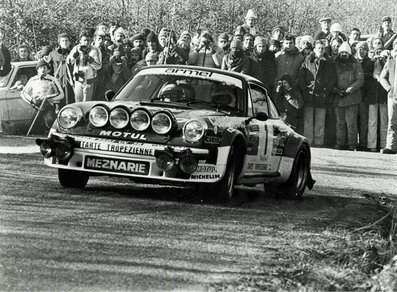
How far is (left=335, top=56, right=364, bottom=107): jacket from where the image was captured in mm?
21141

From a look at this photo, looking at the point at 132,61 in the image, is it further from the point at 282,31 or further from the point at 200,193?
the point at 200,193

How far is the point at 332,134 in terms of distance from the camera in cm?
2209

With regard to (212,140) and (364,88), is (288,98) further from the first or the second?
(212,140)

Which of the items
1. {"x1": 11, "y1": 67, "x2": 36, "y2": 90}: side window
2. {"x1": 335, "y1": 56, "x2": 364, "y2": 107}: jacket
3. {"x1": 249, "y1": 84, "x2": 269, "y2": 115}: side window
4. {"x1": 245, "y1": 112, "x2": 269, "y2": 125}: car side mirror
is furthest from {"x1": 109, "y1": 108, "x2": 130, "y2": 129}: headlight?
{"x1": 335, "y1": 56, "x2": 364, "y2": 107}: jacket

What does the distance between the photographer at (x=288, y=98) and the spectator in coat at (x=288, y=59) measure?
14 centimetres

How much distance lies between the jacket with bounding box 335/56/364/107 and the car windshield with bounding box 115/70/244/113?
9915 millimetres

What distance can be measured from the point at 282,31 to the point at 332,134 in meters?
2.43

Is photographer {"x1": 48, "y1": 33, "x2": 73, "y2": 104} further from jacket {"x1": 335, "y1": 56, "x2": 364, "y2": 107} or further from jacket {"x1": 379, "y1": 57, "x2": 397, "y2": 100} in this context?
jacket {"x1": 379, "y1": 57, "x2": 397, "y2": 100}

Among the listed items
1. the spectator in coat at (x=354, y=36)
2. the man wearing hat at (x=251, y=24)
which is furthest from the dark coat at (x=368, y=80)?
the man wearing hat at (x=251, y=24)

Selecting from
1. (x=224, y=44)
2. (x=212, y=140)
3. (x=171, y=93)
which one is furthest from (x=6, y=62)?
(x=212, y=140)

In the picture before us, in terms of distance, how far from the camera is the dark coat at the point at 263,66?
20516 millimetres

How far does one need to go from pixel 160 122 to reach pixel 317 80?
1181 centimetres

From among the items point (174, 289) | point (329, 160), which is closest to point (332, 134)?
point (329, 160)

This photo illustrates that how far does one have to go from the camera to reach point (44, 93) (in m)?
19.9
